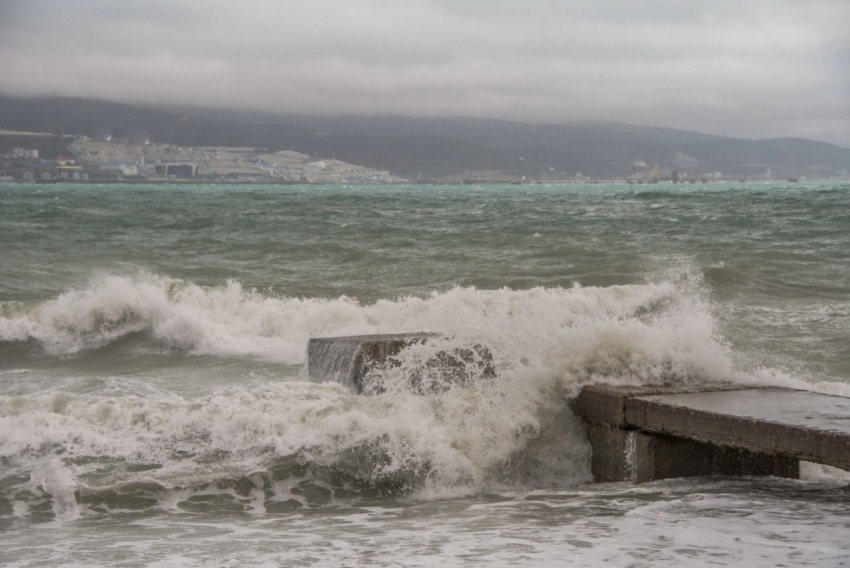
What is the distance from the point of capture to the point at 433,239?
21.2 metres

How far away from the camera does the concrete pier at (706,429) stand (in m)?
4.21

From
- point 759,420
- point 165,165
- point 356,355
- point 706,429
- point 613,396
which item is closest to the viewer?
point 759,420

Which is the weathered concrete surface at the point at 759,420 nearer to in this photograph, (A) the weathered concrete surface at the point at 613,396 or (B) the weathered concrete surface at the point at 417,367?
(A) the weathered concrete surface at the point at 613,396

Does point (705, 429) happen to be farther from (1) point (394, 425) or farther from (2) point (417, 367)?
(2) point (417, 367)

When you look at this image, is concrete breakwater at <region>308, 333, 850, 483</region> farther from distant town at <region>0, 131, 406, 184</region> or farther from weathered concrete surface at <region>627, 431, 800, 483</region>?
distant town at <region>0, 131, 406, 184</region>

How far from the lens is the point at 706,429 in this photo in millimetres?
4516

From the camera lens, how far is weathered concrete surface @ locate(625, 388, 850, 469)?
4.05m

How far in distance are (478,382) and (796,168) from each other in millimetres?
203146

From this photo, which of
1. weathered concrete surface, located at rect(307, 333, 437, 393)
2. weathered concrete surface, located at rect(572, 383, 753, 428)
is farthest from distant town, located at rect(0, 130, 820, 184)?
weathered concrete surface, located at rect(572, 383, 753, 428)

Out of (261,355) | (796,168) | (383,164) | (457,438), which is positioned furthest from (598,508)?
(796,168)

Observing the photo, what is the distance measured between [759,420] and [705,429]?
0.30 meters

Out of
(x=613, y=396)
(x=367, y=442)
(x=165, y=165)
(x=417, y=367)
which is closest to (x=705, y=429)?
(x=613, y=396)

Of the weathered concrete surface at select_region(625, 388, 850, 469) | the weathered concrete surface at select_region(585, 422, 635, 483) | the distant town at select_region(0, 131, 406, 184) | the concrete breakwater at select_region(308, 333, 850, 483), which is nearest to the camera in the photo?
the weathered concrete surface at select_region(625, 388, 850, 469)

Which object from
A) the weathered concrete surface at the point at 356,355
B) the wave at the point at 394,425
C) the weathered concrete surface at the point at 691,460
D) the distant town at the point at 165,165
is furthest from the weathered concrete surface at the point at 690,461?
the distant town at the point at 165,165
